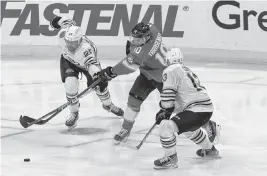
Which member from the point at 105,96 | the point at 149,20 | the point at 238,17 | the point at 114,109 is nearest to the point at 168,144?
the point at 105,96

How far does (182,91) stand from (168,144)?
36cm

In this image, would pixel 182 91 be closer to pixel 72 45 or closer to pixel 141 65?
pixel 141 65

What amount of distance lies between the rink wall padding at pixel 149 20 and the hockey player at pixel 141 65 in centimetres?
370

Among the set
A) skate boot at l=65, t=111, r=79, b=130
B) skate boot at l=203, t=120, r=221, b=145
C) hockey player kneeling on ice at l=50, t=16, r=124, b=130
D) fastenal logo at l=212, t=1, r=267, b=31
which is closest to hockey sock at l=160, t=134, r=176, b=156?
skate boot at l=203, t=120, r=221, b=145

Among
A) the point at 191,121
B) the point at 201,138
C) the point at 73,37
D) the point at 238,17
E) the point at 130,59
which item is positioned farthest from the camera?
the point at 238,17

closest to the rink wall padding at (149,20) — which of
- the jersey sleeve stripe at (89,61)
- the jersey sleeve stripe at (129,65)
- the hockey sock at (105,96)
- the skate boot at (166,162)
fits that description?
the hockey sock at (105,96)

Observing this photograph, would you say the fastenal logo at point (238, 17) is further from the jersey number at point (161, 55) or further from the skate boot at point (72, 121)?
the jersey number at point (161, 55)

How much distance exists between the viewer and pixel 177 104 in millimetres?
4539

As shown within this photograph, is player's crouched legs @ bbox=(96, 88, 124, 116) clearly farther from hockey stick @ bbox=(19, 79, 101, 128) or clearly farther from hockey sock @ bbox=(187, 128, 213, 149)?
hockey sock @ bbox=(187, 128, 213, 149)

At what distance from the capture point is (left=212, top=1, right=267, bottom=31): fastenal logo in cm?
876

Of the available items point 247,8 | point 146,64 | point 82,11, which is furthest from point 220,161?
point 82,11

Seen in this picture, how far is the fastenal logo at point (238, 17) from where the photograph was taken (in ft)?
28.7

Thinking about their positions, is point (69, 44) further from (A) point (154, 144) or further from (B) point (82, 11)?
(B) point (82, 11)

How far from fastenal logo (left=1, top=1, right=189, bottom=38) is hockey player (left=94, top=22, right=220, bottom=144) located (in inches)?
146
